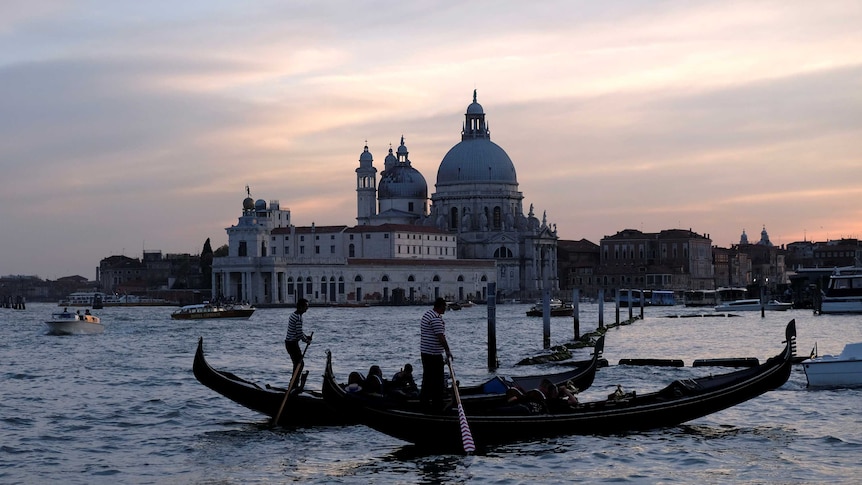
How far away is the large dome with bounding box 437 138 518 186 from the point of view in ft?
449

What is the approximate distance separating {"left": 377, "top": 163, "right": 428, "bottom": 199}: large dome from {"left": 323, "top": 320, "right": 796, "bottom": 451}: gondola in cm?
12215

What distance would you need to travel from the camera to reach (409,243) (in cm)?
12644

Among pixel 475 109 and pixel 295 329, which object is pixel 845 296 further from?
pixel 475 109

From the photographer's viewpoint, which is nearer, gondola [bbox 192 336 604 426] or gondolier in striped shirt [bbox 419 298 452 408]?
gondolier in striped shirt [bbox 419 298 452 408]

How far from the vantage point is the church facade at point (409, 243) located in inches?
4486

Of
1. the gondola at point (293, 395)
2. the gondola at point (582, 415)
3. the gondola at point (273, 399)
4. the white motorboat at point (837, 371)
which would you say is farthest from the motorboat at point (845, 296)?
the gondola at point (273, 399)

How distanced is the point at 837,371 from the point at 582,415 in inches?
301

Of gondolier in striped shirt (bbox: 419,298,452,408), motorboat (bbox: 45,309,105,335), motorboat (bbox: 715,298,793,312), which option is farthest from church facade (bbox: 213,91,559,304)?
gondolier in striped shirt (bbox: 419,298,452,408)

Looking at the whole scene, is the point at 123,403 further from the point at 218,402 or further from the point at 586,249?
the point at 586,249

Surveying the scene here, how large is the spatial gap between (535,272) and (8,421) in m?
113

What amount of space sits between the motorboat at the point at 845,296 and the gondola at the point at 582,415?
46876 millimetres

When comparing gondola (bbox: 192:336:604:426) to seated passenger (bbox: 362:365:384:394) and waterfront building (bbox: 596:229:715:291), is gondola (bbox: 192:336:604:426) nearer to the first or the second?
seated passenger (bbox: 362:365:384:394)

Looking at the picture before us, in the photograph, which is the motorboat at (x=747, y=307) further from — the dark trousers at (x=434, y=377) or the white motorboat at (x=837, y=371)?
the dark trousers at (x=434, y=377)

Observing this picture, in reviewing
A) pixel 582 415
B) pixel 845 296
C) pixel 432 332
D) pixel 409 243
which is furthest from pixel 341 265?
pixel 432 332
